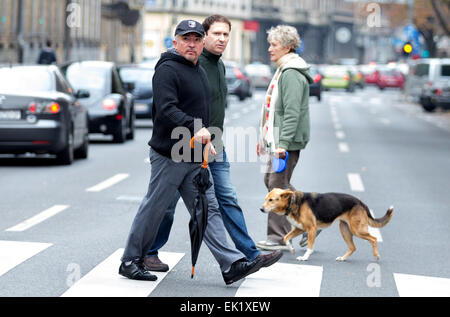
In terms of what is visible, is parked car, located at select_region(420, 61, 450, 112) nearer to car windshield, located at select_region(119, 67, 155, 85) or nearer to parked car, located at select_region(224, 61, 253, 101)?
parked car, located at select_region(224, 61, 253, 101)

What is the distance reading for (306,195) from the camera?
8.70 meters

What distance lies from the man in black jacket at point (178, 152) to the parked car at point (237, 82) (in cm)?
3859

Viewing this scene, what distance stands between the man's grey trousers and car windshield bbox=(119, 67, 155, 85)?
19483 millimetres

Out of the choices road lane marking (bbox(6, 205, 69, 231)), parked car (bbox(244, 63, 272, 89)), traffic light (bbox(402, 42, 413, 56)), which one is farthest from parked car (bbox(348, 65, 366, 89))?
road lane marking (bbox(6, 205, 69, 231))

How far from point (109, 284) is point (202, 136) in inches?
45.4

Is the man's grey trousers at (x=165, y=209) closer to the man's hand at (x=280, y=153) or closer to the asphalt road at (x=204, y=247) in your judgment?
the asphalt road at (x=204, y=247)

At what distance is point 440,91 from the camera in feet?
135

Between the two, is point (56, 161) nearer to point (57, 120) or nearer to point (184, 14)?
point (57, 120)

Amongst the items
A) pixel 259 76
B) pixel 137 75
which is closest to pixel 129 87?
pixel 137 75

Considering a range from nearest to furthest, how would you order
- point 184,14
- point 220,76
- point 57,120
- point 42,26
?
point 220,76, point 57,120, point 42,26, point 184,14

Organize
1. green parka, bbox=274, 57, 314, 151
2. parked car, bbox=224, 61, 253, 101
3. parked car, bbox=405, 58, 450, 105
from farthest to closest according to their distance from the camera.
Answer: parked car, bbox=224, 61, 253, 101 < parked car, bbox=405, 58, 450, 105 < green parka, bbox=274, 57, 314, 151

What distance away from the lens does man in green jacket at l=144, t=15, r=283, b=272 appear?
25.6 ft
